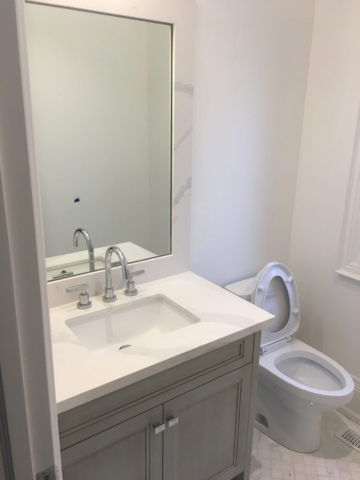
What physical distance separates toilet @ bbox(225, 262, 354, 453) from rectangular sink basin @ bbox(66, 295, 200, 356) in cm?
47

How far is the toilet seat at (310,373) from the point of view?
1.68 m

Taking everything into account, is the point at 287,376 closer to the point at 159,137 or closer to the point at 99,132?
the point at 159,137

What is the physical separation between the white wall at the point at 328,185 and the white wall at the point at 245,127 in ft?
0.24

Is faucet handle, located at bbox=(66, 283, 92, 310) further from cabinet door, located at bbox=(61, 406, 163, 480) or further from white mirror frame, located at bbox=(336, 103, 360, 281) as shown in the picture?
white mirror frame, located at bbox=(336, 103, 360, 281)

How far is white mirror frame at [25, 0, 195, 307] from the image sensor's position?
1.40 metres

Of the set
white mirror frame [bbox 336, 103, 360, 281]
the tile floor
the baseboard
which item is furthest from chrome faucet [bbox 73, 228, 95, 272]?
the baseboard

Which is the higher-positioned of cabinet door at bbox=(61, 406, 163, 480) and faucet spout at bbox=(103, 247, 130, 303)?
faucet spout at bbox=(103, 247, 130, 303)

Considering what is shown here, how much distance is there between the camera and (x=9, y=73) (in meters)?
0.44

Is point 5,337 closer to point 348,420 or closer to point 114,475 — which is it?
point 114,475

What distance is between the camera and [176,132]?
1.62 metres

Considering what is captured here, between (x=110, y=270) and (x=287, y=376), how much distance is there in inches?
42.1

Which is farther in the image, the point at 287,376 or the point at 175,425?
the point at 287,376

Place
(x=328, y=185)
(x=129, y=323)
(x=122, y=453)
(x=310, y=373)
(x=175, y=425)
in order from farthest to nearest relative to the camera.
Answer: (x=328, y=185)
(x=310, y=373)
(x=129, y=323)
(x=175, y=425)
(x=122, y=453)

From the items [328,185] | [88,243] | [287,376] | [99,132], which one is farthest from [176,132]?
[287,376]
